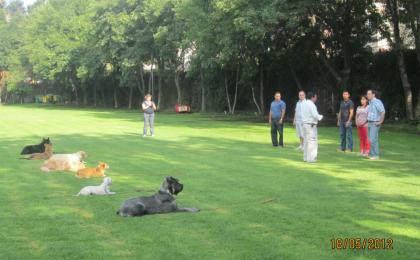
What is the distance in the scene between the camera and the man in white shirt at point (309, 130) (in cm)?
1591

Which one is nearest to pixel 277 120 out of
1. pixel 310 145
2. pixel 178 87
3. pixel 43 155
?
pixel 310 145

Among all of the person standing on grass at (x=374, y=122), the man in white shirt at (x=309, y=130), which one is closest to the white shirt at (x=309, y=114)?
the man in white shirt at (x=309, y=130)

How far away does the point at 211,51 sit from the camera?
37.1m

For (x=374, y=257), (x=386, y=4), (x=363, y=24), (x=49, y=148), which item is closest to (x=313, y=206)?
(x=374, y=257)

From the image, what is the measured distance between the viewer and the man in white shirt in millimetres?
15914

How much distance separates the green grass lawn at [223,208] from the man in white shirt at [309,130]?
497 millimetres

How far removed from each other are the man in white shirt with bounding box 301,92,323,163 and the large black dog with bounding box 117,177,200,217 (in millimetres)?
7158

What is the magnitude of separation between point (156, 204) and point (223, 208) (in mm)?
1135

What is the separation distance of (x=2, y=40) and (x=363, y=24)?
74.8 m

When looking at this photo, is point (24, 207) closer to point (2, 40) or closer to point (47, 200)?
point (47, 200)

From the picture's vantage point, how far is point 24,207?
983cm

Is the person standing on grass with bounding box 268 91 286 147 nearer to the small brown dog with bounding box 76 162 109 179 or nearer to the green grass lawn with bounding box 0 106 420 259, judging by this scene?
the green grass lawn with bounding box 0 106 420 259

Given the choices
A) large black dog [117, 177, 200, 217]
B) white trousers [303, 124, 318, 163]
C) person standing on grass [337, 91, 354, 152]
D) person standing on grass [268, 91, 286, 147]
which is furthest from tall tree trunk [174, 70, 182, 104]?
large black dog [117, 177, 200, 217]

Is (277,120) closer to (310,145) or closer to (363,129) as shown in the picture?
(363,129)
